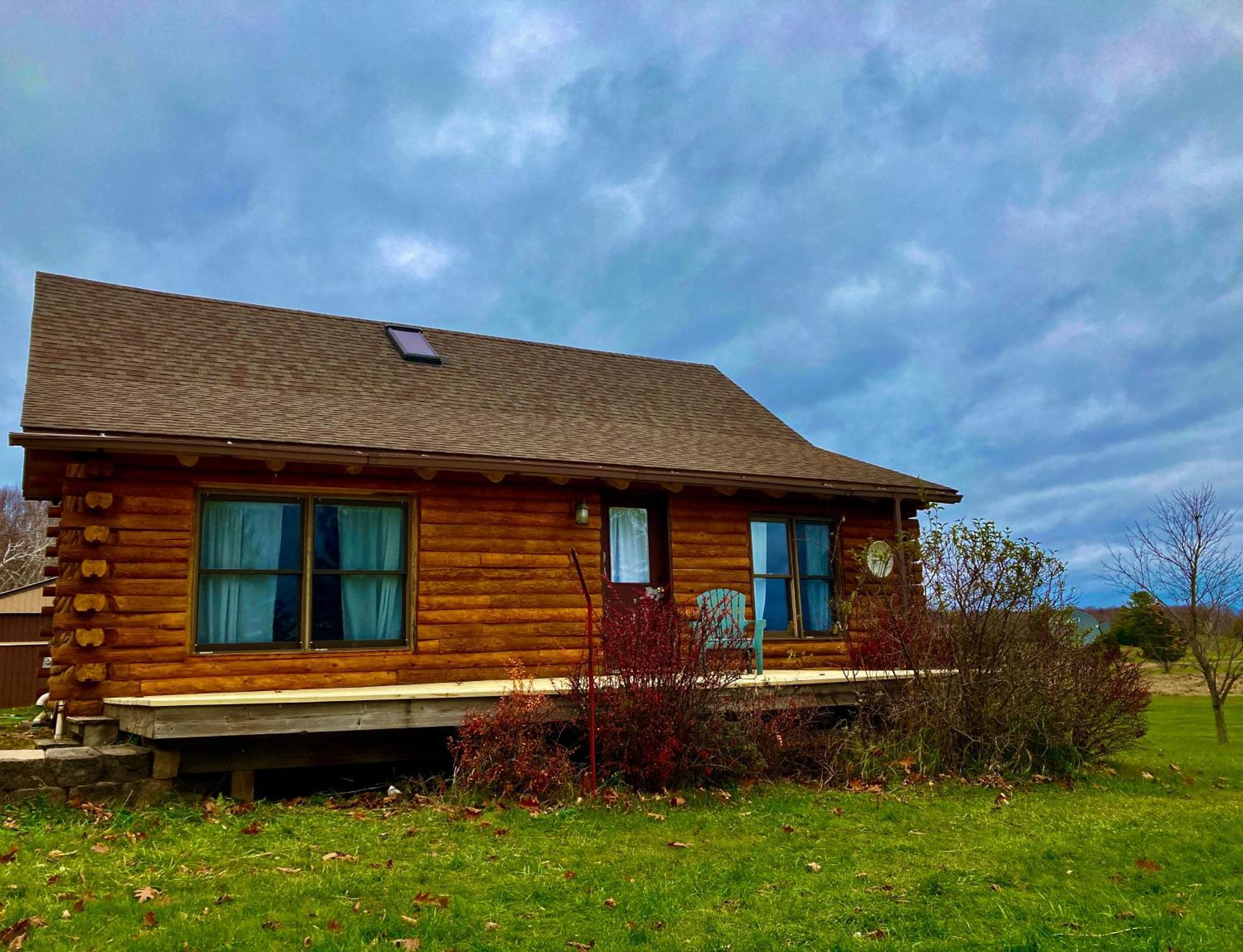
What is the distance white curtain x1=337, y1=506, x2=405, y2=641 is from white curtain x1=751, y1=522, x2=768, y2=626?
4557 mm

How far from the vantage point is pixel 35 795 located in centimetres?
668

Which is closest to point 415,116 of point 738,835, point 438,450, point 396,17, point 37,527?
point 396,17

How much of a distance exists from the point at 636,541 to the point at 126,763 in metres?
6.03

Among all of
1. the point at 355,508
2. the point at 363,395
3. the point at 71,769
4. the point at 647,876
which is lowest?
the point at 647,876

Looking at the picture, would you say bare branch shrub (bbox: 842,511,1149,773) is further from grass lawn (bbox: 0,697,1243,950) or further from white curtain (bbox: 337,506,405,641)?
white curtain (bbox: 337,506,405,641)

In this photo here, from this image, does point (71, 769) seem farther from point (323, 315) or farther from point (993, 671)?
point (323, 315)

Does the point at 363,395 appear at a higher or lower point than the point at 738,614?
higher

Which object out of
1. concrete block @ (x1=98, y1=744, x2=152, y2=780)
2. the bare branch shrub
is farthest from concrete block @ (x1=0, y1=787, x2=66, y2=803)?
the bare branch shrub

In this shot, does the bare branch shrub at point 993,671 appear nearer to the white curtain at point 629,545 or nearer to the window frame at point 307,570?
the white curtain at point 629,545

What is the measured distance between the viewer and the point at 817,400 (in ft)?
322

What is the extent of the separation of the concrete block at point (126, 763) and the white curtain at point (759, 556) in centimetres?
712

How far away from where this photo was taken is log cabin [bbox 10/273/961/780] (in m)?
8.40

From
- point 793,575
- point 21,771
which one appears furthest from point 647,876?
point 793,575

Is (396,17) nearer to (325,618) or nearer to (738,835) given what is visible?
(325,618)
